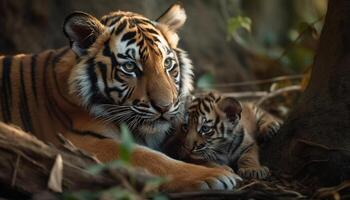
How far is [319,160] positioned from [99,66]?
1.31 meters

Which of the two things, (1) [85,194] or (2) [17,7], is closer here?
(1) [85,194]

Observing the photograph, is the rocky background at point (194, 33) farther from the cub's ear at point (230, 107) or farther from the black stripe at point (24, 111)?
the black stripe at point (24, 111)

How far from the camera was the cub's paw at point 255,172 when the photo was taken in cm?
390

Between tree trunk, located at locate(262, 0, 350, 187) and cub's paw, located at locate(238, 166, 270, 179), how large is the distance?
0.41 ft

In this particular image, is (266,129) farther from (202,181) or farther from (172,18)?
(202,181)

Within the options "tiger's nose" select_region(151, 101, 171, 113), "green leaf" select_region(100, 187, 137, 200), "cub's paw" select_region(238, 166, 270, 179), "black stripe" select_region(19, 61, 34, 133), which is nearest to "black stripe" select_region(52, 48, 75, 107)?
"black stripe" select_region(19, 61, 34, 133)

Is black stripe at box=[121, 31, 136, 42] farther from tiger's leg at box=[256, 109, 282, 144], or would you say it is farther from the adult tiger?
tiger's leg at box=[256, 109, 282, 144]

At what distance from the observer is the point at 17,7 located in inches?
249

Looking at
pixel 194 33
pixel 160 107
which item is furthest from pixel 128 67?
pixel 194 33

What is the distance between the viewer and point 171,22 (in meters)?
4.22

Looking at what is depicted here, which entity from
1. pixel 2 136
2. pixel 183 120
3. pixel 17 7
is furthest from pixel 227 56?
pixel 2 136

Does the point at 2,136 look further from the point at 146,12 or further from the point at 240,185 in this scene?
the point at 146,12

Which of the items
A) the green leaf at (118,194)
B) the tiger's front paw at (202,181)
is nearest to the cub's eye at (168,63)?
the tiger's front paw at (202,181)

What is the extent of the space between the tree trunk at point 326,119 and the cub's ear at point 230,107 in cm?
33
